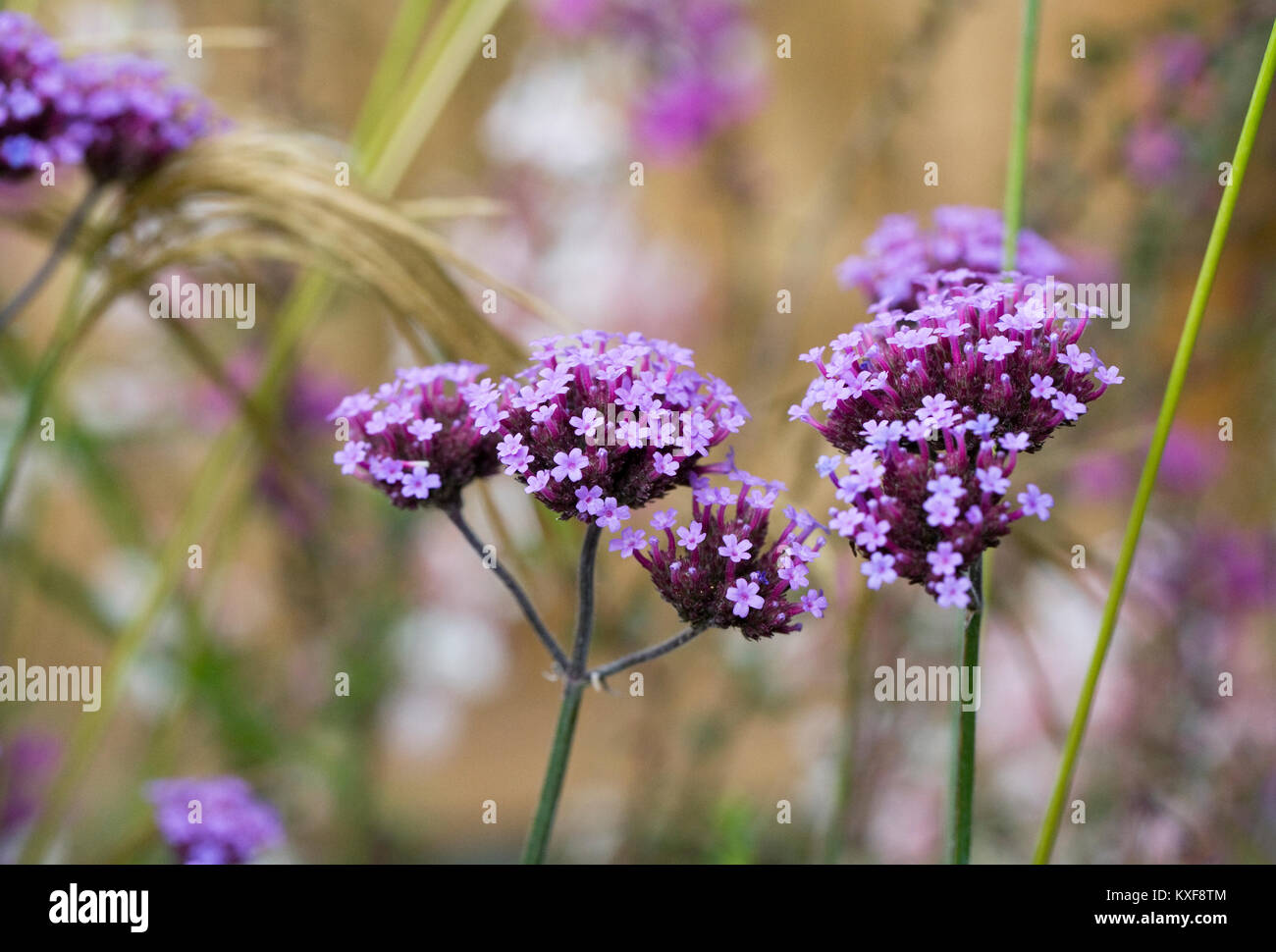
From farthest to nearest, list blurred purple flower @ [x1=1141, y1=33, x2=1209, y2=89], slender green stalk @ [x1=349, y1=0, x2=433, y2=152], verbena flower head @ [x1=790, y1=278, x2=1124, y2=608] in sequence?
1. blurred purple flower @ [x1=1141, y1=33, x2=1209, y2=89]
2. slender green stalk @ [x1=349, y1=0, x2=433, y2=152]
3. verbena flower head @ [x1=790, y1=278, x2=1124, y2=608]

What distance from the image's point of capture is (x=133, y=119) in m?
0.61

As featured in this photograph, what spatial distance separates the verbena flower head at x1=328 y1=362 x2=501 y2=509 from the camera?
47cm

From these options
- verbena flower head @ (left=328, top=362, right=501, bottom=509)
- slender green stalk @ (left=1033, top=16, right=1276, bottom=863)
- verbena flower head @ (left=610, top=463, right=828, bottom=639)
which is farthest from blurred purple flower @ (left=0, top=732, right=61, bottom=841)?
slender green stalk @ (left=1033, top=16, right=1276, bottom=863)

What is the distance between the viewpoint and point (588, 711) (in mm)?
1825

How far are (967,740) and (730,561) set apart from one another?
0.12m

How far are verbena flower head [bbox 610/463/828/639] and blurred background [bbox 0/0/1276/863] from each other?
0.37 feet

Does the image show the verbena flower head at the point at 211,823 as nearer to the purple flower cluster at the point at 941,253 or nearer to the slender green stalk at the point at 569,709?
the slender green stalk at the point at 569,709

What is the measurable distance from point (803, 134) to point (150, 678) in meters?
1.38

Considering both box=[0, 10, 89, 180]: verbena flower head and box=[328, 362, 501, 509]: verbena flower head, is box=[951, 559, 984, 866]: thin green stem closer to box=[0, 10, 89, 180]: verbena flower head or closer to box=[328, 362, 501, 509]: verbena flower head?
box=[328, 362, 501, 509]: verbena flower head

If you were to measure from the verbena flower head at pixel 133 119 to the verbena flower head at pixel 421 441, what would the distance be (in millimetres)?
239

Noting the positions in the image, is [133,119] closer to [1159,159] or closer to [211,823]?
[211,823]

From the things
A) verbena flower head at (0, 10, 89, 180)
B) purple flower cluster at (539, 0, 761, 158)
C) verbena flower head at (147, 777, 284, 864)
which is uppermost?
purple flower cluster at (539, 0, 761, 158)
